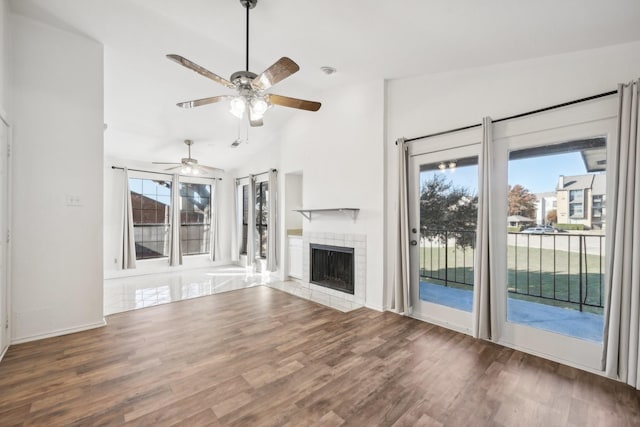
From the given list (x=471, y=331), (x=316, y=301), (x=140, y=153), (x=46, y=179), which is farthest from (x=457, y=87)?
(x=140, y=153)

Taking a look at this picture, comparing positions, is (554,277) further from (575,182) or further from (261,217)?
(261,217)

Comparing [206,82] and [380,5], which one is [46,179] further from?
[380,5]

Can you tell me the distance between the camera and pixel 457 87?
3.31 meters

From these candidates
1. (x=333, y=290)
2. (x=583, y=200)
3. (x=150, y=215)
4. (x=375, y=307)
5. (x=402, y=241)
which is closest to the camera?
(x=583, y=200)

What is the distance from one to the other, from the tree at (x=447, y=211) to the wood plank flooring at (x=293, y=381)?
1.12m

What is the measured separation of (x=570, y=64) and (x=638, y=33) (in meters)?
0.42

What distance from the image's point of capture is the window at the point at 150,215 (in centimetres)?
679

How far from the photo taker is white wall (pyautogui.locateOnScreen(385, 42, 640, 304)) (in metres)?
2.38

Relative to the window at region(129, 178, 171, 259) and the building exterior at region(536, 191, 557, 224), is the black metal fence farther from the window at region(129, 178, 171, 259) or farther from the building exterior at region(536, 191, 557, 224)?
the window at region(129, 178, 171, 259)

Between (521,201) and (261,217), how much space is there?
554 cm

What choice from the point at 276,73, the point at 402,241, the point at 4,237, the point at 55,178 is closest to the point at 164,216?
the point at 55,178

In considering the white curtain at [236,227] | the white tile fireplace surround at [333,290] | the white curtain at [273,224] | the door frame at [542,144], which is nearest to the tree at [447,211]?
the door frame at [542,144]

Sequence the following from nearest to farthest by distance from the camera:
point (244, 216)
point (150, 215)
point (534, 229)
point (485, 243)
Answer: point (534, 229), point (485, 243), point (150, 215), point (244, 216)

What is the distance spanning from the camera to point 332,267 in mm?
4844
